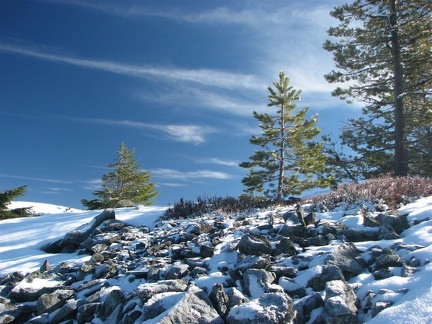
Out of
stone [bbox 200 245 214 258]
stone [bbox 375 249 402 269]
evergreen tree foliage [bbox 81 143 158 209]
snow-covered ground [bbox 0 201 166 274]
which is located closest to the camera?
stone [bbox 375 249 402 269]

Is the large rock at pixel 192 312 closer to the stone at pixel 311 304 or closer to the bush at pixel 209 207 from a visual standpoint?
the stone at pixel 311 304

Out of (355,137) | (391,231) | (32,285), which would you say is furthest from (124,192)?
(391,231)

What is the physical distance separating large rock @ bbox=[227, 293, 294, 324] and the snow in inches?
0.7

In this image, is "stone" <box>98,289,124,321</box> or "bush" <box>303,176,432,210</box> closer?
"stone" <box>98,289,124,321</box>

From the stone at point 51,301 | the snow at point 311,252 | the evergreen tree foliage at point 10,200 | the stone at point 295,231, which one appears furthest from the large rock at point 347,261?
the evergreen tree foliage at point 10,200

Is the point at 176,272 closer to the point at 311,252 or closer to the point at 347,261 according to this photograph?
the point at 311,252

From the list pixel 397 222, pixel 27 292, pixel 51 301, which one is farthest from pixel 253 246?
pixel 27 292

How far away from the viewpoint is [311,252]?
19.1 ft

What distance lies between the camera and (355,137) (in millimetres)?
20703

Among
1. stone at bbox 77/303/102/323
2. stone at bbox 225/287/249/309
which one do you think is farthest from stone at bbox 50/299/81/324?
stone at bbox 225/287/249/309

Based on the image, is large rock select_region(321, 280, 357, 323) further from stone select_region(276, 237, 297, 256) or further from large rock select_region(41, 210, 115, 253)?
large rock select_region(41, 210, 115, 253)

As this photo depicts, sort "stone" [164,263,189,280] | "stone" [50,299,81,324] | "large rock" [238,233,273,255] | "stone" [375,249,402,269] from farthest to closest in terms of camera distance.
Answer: "large rock" [238,233,273,255], "stone" [164,263,189,280], "stone" [50,299,81,324], "stone" [375,249,402,269]

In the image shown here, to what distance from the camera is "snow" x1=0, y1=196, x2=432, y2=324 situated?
370 cm

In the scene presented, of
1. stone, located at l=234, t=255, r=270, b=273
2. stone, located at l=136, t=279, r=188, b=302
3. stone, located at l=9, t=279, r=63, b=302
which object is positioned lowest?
stone, located at l=9, t=279, r=63, b=302
